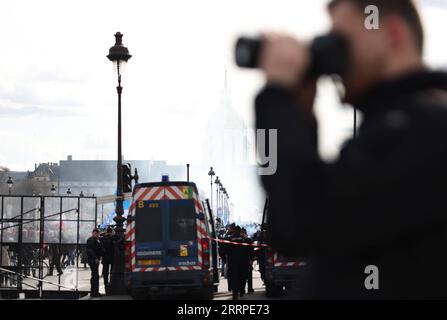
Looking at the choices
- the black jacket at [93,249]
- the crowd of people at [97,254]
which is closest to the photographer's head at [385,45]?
the crowd of people at [97,254]

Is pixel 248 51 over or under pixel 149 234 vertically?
over

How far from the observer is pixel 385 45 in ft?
7.36

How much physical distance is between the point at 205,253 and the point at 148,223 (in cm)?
144

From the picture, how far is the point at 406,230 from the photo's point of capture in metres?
2.10

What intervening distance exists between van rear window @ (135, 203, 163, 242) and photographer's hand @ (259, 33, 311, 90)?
817 inches

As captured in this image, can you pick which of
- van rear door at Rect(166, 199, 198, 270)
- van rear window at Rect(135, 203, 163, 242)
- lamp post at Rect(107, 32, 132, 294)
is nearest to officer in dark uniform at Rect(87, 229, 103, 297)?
lamp post at Rect(107, 32, 132, 294)

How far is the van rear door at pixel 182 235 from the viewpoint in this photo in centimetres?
2273

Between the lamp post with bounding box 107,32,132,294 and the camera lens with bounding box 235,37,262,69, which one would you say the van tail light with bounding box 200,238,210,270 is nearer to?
A: the lamp post with bounding box 107,32,132,294

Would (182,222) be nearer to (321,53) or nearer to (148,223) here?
(148,223)

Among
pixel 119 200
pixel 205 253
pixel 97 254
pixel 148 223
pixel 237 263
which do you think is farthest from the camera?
pixel 119 200

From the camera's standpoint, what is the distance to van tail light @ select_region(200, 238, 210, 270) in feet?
74.3

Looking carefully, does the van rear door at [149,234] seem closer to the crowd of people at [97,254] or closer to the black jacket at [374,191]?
the crowd of people at [97,254]

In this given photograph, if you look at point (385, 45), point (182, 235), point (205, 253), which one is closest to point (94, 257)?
point (182, 235)
